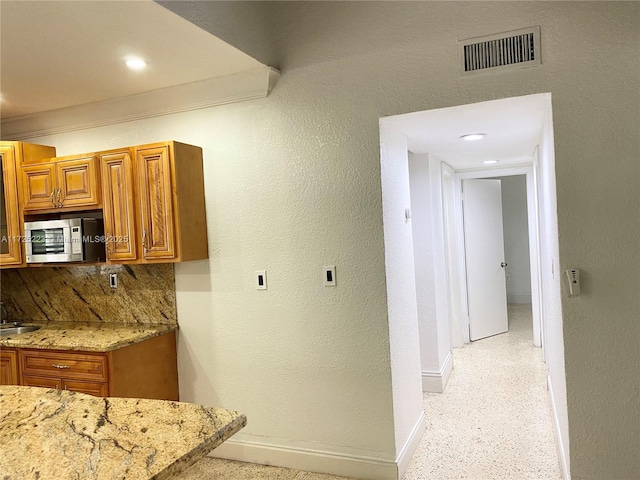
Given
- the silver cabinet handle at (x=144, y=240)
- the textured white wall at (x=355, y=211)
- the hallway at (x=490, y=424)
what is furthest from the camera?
the silver cabinet handle at (x=144, y=240)

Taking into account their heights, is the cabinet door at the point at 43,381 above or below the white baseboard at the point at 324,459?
above

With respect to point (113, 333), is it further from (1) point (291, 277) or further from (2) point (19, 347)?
(1) point (291, 277)

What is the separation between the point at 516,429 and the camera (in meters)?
3.45

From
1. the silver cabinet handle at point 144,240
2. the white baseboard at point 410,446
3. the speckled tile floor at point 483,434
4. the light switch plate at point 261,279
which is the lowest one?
the speckled tile floor at point 483,434

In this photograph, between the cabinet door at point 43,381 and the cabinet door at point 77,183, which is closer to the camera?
the cabinet door at point 43,381

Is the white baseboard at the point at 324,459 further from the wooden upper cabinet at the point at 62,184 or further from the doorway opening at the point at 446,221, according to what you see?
the wooden upper cabinet at the point at 62,184

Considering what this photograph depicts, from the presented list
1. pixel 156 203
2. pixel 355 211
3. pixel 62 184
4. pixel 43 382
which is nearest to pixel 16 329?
pixel 43 382

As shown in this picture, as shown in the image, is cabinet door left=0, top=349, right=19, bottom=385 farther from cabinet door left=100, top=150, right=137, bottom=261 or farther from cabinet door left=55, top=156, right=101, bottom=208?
cabinet door left=55, top=156, right=101, bottom=208

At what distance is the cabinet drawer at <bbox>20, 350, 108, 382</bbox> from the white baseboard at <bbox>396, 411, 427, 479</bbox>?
1.74 metres

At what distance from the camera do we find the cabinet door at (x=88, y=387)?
2.89m

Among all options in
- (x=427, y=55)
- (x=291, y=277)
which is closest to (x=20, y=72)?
(x=291, y=277)

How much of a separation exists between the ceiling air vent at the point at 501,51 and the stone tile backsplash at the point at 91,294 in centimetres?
220

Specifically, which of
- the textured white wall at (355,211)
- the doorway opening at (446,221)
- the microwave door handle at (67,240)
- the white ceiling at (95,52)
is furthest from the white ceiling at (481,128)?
the microwave door handle at (67,240)

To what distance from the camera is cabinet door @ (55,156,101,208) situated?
318 cm
